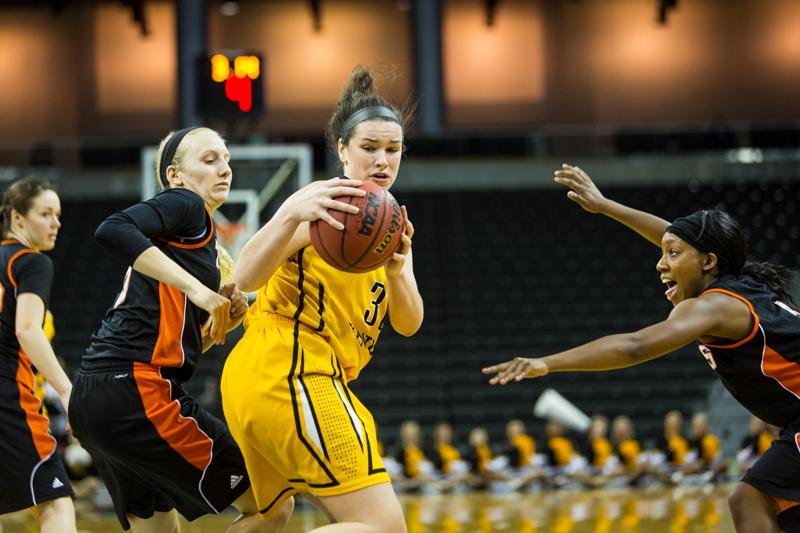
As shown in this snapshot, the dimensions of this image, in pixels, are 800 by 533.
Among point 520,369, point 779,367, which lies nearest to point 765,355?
point 779,367

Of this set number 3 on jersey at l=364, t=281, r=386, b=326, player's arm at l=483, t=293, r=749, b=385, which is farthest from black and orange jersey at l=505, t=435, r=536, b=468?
number 3 on jersey at l=364, t=281, r=386, b=326

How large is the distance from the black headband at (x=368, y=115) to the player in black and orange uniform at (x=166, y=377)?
1.58ft

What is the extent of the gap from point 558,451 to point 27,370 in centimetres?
934

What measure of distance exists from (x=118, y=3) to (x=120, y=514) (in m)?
20.1

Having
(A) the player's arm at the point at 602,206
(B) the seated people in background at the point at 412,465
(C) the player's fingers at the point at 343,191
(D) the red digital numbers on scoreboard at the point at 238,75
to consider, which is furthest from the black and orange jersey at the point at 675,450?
(C) the player's fingers at the point at 343,191

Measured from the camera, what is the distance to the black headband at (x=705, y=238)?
11.6 feet

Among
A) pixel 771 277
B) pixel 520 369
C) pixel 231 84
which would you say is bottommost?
pixel 520 369

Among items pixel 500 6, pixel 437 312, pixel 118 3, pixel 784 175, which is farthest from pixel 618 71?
pixel 118 3

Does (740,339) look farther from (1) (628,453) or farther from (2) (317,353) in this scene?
(1) (628,453)

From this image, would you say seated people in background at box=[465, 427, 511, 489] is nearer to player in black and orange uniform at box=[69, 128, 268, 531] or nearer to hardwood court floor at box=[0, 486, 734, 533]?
hardwood court floor at box=[0, 486, 734, 533]

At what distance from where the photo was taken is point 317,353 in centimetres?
303

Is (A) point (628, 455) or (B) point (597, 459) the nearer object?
(A) point (628, 455)

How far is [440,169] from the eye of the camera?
681 inches

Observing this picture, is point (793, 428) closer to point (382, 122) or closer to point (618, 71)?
point (382, 122)
